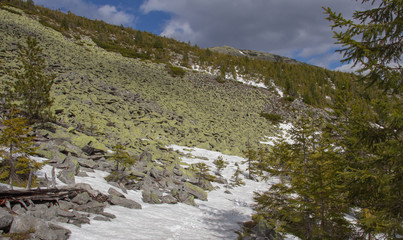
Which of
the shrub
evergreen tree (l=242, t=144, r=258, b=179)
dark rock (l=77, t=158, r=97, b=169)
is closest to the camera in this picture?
dark rock (l=77, t=158, r=97, b=169)

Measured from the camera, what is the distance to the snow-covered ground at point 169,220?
5.69 m

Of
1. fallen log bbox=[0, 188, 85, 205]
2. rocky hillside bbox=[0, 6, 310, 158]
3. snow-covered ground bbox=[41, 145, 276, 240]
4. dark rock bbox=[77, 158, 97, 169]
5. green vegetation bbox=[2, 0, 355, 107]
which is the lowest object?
snow-covered ground bbox=[41, 145, 276, 240]

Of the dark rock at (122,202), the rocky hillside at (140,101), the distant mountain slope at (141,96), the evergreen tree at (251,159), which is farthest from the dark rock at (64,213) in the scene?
the evergreen tree at (251,159)

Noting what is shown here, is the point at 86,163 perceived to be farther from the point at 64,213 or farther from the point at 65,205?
the point at 64,213

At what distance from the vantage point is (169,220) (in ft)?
26.1

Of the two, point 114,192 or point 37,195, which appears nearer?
point 37,195

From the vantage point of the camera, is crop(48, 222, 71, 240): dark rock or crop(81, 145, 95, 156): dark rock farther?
crop(81, 145, 95, 156): dark rock

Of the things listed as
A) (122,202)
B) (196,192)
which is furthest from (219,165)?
(122,202)

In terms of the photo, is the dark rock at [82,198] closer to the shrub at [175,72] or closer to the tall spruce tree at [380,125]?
the tall spruce tree at [380,125]

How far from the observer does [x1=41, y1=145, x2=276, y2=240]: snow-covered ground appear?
18.7ft

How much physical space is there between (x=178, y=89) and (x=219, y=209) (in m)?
27.7

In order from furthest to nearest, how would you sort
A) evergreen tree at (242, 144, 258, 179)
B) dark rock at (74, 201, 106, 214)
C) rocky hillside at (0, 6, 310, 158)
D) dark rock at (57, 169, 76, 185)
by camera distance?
1. evergreen tree at (242, 144, 258, 179)
2. rocky hillside at (0, 6, 310, 158)
3. dark rock at (57, 169, 76, 185)
4. dark rock at (74, 201, 106, 214)

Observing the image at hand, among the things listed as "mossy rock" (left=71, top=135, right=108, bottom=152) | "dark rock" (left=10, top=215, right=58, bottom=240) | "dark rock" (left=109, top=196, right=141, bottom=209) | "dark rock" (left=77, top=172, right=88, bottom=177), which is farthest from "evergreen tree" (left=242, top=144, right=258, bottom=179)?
"dark rock" (left=10, top=215, right=58, bottom=240)

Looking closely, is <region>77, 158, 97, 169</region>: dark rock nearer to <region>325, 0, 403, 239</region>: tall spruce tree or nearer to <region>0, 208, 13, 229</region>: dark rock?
<region>0, 208, 13, 229</region>: dark rock
